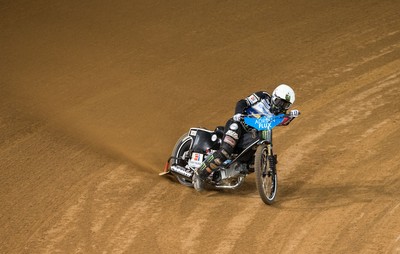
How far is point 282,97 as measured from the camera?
13.5 meters

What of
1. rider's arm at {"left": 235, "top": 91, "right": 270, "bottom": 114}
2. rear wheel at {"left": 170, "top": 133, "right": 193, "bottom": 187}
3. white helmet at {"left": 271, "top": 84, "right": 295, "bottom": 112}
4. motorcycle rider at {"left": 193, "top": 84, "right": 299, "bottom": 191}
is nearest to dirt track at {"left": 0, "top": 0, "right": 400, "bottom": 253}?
rear wheel at {"left": 170, "top": 133, "right": 193, "bottom": 187}

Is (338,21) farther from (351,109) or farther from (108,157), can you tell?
(108,157)

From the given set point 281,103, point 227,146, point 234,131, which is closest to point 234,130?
point 234,131

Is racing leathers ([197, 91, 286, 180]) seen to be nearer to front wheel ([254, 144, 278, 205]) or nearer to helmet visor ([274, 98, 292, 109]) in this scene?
helmet visor ([274, 98, 292, 109])

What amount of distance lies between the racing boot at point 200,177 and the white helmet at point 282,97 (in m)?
1.67

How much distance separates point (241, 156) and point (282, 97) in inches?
50.4

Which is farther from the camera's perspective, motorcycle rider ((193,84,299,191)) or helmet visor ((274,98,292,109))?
motorcycle rider ((193,84,299,191))

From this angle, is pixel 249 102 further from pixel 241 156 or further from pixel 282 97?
pixel 241 156

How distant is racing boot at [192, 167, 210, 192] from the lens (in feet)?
46.4

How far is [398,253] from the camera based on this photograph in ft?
40.0

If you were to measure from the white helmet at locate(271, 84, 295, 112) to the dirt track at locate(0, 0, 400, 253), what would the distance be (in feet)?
5.51

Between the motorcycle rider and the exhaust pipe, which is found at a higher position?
the motorcycle rider

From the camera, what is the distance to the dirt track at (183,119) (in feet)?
42.8

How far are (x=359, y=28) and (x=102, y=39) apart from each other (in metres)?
6.77
